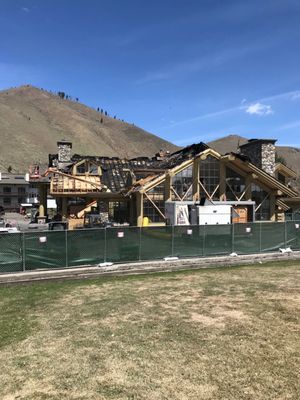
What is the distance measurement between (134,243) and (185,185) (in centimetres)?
842

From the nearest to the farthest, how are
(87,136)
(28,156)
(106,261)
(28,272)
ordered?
(28,272) < (106,261) < (28,156) < (87,136)

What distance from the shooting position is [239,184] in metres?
25.1

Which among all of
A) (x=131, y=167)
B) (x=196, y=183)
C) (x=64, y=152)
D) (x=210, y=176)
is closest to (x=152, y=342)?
(x=196, y=183)

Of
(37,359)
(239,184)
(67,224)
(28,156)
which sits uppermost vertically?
(28,156)

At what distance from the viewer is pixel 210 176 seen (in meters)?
24.7

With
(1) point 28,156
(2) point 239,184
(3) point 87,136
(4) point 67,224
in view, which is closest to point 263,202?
(2) point 239,184

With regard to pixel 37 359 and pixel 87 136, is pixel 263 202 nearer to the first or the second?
pixel 37 359

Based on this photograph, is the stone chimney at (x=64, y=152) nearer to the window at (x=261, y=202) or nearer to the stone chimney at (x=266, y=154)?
the stone chimney at (x=266, y=154)

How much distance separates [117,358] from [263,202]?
20085mm

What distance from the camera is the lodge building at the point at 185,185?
23.4m

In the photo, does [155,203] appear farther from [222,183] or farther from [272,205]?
[272,205]

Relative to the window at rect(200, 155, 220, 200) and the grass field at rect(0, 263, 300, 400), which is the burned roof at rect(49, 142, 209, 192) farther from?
the grass field at rect(0, 263, 300, 400)

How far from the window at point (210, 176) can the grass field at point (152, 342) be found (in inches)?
471

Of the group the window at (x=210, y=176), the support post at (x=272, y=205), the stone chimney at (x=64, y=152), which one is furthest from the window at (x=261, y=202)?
the stone chimney at (x=64, y=152)
